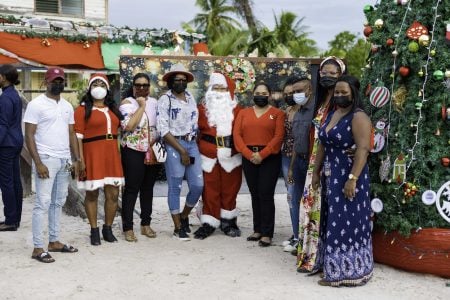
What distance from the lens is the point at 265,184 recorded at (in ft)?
A: 20.5

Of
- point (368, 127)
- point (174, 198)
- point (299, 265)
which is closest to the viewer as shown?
point (368, 127)

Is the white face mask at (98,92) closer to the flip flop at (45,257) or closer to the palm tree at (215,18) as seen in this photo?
the flip flop at (45,257)

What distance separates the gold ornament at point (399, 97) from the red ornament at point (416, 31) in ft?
1.50

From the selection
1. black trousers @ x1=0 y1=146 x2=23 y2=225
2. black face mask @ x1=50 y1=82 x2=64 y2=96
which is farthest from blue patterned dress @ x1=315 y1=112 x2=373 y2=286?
black trousers @ x1=0 y1=146 x2=23 y2=225

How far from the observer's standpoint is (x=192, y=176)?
21.2ft

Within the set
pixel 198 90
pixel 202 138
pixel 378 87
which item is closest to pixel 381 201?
pixel 378 87

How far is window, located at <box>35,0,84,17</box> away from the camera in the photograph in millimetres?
18875

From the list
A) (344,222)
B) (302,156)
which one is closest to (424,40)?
(302,156)

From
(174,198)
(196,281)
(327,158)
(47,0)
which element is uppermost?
(47,0)

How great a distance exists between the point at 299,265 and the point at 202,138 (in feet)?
6.68

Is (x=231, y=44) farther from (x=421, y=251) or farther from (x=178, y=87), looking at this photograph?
(x=421, y=251)

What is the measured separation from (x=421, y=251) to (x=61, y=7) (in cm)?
1680

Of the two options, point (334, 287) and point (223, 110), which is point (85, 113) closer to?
point (223, 110)

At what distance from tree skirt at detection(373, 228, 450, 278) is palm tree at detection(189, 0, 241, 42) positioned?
90.4 ft
